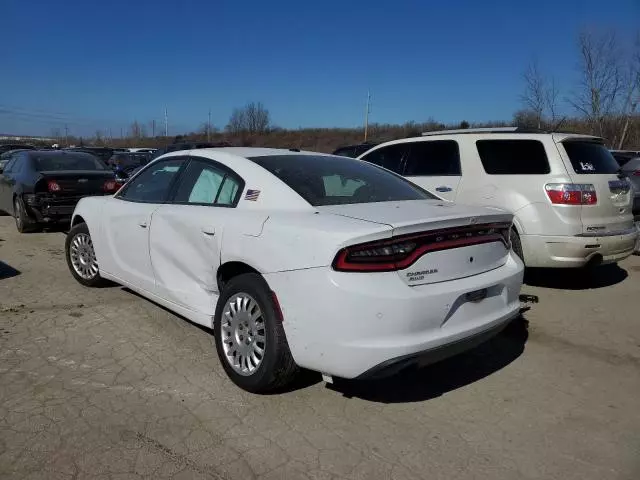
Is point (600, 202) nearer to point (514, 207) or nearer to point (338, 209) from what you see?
point (514, 207)

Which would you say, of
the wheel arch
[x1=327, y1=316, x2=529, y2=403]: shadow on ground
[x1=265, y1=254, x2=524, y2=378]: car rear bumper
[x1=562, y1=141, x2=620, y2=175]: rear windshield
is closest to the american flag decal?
the wheel arch

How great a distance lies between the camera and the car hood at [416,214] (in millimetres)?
2973

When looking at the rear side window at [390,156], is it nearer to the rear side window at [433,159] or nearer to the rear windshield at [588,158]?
the rear side window at [433,159]

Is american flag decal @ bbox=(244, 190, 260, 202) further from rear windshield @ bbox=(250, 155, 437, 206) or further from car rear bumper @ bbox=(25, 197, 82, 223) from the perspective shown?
car rear bumper @ bbox=(25, 197, 82, 223)

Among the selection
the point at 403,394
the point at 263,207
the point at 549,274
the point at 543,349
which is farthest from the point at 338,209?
the point at 549,274

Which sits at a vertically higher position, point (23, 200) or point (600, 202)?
point (600, 202)

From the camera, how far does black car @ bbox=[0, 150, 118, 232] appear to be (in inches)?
356

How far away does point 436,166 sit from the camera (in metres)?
6.86

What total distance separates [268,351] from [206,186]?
1.54 m

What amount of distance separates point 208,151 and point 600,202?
4183mm

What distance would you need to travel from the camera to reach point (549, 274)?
6.94 metres

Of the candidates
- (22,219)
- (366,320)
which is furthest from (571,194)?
(22,219)

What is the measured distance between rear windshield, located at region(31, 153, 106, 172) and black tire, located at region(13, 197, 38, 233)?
702mm

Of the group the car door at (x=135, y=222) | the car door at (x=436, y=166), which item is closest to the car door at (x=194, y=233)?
the car door at (x=135, y=222)
